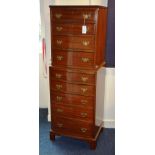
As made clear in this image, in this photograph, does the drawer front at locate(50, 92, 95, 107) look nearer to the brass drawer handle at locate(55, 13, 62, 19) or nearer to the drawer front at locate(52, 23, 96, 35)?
the drawer front at locate(52, 23, 96, 35)

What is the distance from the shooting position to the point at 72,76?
285 cm

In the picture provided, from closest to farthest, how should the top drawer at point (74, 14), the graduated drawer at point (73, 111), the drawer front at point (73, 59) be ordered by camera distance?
the top drawer at point (74, 14), the drawer front at point (73, 59), the graduated drawer at point (73, 111)

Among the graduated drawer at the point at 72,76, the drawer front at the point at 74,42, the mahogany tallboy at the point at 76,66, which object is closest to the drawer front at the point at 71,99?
the mahogany tallboy at the point at 76,66

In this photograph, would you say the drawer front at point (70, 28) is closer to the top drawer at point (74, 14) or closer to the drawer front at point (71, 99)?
the top drawer at point (74, 14)

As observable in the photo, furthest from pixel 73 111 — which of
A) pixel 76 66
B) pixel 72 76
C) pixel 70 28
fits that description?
pixel 70 28

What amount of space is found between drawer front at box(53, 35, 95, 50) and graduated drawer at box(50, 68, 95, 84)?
29 centimetres

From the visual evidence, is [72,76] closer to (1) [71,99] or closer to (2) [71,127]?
(1) [71,99]

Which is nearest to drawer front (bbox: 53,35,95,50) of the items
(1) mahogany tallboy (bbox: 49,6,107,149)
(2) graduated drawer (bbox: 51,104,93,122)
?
(1) mahogany tallboy (bbox: 49,6,107,149)

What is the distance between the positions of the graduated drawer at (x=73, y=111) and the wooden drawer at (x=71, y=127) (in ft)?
0.18

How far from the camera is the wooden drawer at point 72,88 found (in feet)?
9.22

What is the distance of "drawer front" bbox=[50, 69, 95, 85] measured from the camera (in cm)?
278
